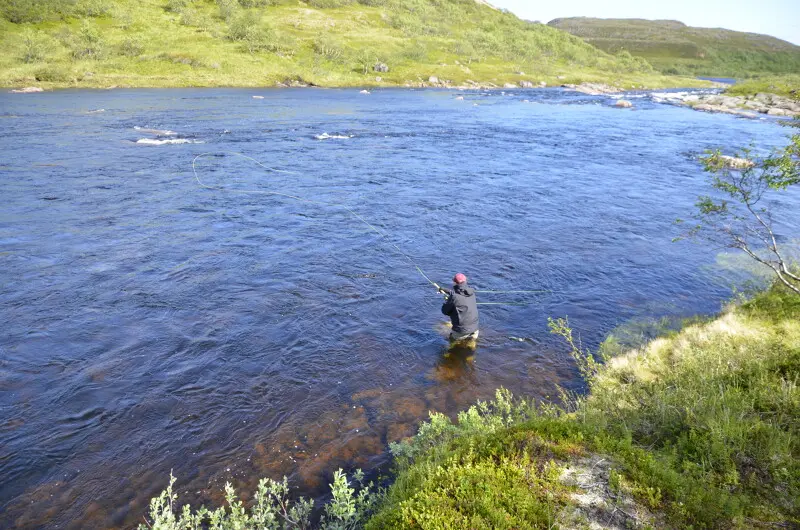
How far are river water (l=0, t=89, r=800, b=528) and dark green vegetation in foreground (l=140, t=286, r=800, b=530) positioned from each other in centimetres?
180

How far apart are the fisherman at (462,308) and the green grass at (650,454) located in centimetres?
319

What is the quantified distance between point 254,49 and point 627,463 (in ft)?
391

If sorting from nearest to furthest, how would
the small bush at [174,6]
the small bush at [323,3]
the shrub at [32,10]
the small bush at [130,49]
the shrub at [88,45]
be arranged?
the shrub at [88,45], the small bush at [130,49], the shrub at [32,10], the small bush at [174,6], the small bush at [323,3]

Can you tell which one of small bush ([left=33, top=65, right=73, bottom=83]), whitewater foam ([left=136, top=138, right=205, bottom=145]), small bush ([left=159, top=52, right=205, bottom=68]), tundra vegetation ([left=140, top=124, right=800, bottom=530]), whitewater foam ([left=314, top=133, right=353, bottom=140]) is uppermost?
small bush ([left=159, top=52, right=205, bottom=68])

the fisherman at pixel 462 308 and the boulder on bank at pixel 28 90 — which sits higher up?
the boulder on bank at pixel 28 90

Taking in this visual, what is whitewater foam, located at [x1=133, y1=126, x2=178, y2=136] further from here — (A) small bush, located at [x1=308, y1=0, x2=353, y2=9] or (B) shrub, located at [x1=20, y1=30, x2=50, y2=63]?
(A) small bush, located at [x1=308, y1=0, x2=353, y2=9]

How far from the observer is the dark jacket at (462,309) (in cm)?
1065

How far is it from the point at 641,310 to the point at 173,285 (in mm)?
13111

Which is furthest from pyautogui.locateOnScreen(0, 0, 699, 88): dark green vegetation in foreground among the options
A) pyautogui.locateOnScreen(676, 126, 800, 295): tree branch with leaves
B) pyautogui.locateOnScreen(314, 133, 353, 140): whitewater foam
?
pyautogui.locateOnScreen(676, 126, 800, 295): tree branch with leaves

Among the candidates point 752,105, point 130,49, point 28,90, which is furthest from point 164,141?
point 130,49

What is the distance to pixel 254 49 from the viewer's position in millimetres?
106625

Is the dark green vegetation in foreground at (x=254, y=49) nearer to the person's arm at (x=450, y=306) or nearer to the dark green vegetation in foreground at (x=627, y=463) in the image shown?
the person's arm at (x=450, y=306)

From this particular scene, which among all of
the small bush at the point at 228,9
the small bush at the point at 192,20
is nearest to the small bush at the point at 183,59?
the small bush at the point at 192,20

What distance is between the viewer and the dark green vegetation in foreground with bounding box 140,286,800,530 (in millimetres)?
4570
